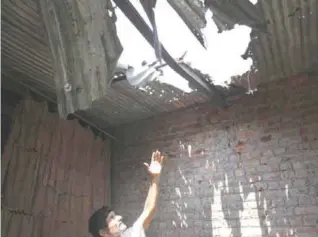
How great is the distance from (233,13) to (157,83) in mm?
1310

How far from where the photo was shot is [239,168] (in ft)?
11.4

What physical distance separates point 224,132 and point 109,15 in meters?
2.12

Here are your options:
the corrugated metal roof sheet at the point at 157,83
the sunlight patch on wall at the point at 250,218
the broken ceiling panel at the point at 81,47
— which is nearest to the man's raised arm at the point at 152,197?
the broken ceiling panel at the point at 81,47

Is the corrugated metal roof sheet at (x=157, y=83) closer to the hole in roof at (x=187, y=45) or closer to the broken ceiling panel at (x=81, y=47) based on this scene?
the hole in roof at (x=187, y=45)

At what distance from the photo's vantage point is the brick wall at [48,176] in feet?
9.97

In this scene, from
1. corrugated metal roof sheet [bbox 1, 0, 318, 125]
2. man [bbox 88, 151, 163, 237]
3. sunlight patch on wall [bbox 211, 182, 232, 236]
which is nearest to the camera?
corrugated metal roof sheet [bbox 1, 0, 318, 125]

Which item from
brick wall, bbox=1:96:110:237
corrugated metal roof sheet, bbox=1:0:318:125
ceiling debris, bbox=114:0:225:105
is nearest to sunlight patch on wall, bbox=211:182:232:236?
ceiling debris, bbox=114:0:225:105

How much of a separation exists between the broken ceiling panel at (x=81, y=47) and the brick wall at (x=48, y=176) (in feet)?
3.56

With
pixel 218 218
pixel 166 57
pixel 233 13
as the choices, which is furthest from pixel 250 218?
pixel 233 13

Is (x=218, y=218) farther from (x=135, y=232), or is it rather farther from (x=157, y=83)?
(x=157, y=83)

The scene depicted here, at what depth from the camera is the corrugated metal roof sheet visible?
2.39m

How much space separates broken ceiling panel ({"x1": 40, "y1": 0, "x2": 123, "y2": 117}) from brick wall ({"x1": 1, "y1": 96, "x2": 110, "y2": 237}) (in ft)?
3.56

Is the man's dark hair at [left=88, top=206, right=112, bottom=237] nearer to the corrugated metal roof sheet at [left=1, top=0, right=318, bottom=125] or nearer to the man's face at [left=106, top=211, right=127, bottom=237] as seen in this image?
the man's face at [left=106, top=211, right=127, bottom=237]

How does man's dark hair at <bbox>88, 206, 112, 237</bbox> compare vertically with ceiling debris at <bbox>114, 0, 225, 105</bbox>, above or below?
below
